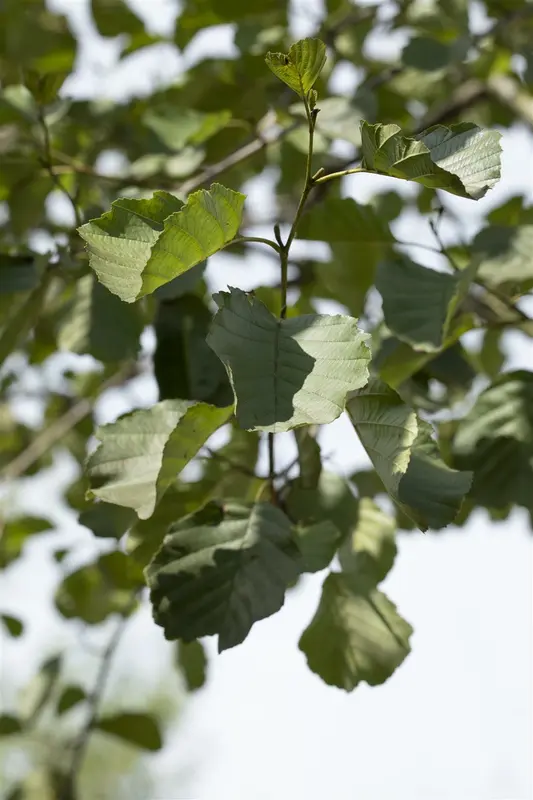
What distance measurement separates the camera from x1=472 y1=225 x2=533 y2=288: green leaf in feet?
3.47

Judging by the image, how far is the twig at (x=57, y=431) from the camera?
187 cm

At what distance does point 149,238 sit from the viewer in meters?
0.65

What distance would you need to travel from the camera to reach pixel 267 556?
31.2 inches

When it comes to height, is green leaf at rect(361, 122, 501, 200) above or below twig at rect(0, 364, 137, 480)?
above

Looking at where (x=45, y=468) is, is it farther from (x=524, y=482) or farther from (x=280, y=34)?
(x=524, y=482)

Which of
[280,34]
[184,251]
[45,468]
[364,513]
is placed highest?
[184,251]

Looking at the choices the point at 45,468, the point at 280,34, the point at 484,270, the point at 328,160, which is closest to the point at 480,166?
the point at 484,270

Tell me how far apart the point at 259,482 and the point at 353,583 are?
159 mm

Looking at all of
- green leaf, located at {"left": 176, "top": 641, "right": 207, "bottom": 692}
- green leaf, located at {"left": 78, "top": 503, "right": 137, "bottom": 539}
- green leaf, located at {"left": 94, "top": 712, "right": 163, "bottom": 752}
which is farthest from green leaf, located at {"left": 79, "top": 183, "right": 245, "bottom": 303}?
Result: green leaf, located at {"left": 94, "top": 712, "right": 163, "bottom": 752}

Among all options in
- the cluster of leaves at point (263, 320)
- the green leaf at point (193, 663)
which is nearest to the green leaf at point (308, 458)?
the cluster of leaves at point (263, 320)

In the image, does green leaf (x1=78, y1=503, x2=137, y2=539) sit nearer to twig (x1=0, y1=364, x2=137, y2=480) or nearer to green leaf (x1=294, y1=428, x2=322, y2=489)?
green leaf (x1=294, y1=428, x2=322, y2=489)

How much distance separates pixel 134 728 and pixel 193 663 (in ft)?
1.01

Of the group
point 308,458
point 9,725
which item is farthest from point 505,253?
point 9,725

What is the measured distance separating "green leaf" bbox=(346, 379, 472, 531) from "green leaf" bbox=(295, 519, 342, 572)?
6.5 inches
